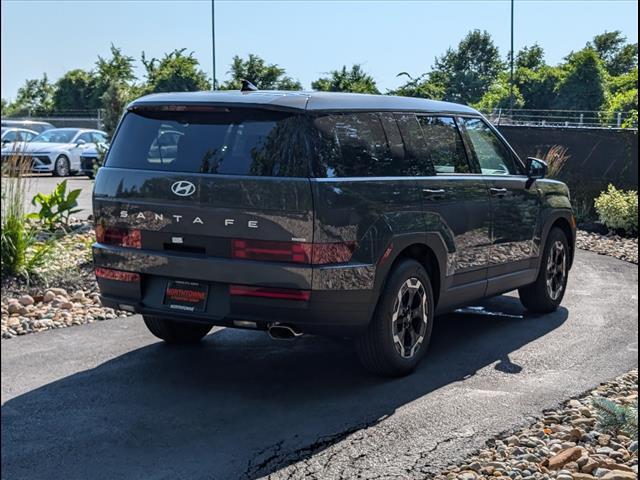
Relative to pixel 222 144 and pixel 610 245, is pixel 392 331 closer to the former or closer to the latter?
pixel 222 144

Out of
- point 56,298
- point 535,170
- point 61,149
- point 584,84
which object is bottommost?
point 56,298

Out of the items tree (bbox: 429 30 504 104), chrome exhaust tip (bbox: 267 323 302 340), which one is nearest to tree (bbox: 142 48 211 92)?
tree (bbox: 429 30 504 104)

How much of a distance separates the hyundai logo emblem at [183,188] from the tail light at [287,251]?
1.36 feet

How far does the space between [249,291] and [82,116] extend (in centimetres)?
4423

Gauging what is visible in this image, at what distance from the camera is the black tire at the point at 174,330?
24.1 feet

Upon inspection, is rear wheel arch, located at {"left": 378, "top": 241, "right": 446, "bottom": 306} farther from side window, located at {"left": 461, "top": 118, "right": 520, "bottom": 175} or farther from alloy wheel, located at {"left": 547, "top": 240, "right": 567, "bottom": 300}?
alloy wheel, located at {"left": 547, "top": 240, "right": 567, "bottom": 300}

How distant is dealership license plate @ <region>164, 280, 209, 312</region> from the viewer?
240 inches

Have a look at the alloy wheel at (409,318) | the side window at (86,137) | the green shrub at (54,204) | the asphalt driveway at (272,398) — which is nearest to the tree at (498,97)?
the side window at (86,137)

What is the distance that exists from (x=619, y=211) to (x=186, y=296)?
11.0 metres

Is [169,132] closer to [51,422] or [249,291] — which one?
[249,291]

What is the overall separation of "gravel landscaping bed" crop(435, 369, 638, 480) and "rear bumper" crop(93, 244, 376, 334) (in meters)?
1.24

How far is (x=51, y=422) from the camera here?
5.52m

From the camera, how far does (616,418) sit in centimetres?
541

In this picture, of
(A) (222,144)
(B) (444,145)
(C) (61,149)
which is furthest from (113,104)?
(A) (222,144)
